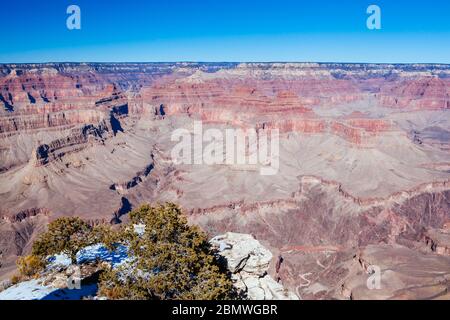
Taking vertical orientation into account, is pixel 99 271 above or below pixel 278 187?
above

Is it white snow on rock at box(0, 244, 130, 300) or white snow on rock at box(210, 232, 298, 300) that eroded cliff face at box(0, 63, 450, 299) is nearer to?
white snow on rock at box(210, 232, 298, 300)

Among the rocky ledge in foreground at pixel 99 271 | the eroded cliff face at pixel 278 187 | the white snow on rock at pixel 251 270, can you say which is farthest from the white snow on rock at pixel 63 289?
the eroded cliff face at pixel 278 187

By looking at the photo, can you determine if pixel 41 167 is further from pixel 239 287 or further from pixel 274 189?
pixel 239 287

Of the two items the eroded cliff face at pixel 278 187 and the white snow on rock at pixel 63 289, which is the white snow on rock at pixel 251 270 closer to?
the white snow on rock at pixel 63 289

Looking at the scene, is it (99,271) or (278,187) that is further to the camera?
(278,187)

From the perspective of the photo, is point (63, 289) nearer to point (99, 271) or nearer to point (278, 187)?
point (99, 271)

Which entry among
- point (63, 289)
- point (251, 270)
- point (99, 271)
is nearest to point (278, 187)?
point (251, 270)

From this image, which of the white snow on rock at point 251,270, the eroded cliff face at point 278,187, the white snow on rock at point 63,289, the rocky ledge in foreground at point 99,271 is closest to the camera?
the white snow on rock at point 63,289

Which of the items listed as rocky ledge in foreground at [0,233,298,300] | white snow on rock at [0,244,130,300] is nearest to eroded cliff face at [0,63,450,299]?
rocky ledge in foreground at [0,233,298,300]

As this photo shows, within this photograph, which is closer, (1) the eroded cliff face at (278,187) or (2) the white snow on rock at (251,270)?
(2) the white snow on rock at (251,270)
